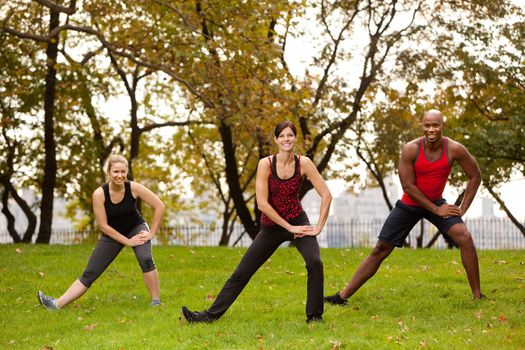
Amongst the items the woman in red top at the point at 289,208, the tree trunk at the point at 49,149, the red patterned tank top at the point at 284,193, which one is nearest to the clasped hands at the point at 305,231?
the woman in red top at the point at 289,208

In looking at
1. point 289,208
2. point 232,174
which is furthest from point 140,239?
point 232,174

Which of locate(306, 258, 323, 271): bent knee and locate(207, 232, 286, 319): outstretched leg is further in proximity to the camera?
locate(207, 232, 286, 319): outstretched leg

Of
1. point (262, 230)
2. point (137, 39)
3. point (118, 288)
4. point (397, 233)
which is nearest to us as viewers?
point (262, 230)

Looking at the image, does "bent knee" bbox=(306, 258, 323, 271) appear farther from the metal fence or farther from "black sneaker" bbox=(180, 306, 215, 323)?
the metal fence

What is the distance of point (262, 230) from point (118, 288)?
451cm

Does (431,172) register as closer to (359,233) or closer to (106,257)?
(106,257)

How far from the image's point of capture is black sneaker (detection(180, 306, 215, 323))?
8.66 metres

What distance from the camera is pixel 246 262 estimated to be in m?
8.57

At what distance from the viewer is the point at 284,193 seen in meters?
8.27

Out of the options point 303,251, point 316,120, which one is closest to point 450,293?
point 303,251

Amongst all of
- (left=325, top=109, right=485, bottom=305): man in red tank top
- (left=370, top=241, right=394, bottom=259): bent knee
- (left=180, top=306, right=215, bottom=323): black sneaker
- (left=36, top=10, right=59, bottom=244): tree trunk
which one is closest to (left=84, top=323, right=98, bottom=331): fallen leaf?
(left=180, top=306, right=215, bottom=323): black sneaker

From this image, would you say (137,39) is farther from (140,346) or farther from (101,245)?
(140,346)

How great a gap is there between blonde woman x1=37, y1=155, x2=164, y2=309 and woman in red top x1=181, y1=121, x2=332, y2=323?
205 centimetres

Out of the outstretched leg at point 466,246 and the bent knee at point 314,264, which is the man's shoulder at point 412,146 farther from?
the bent knee at point 314,264
